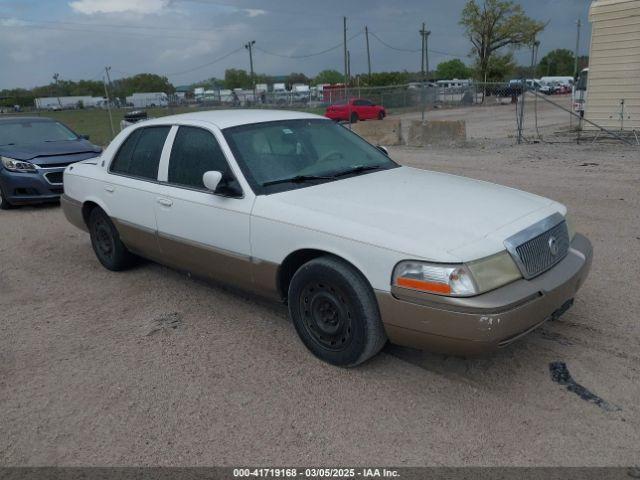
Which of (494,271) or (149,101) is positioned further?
(149,101)

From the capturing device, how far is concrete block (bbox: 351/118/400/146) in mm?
17125

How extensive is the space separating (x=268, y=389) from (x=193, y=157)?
1.98 m

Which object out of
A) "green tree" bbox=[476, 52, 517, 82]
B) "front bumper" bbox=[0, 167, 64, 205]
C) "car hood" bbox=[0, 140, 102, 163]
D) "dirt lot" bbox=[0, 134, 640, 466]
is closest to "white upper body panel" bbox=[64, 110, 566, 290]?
"dirt lot" bbox=[0, 134, 640, 466]

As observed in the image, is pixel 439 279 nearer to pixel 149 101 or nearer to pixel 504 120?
pixel 504 120

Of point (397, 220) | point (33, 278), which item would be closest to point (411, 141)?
point (33, 278)

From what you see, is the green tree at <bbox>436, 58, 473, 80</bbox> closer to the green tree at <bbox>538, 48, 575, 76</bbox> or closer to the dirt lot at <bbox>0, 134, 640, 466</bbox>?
the green tree at <bbox>538, 48, 575, 76</bbox>

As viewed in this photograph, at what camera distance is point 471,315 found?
2883 millimetres

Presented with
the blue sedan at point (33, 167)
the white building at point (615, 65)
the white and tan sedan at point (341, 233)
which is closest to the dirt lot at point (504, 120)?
the white building at point (615, 65)

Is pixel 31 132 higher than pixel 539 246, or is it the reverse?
pixel 31 132

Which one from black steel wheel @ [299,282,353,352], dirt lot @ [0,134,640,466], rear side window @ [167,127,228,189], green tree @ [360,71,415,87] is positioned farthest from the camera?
green tree @ [360,71,415,87]

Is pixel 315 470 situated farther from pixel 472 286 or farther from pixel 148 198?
pixel 148 198

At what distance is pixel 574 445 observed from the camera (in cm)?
277

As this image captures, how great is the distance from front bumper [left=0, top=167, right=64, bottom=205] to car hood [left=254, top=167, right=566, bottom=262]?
6.31 m

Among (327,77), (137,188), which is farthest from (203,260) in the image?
(327,77)
